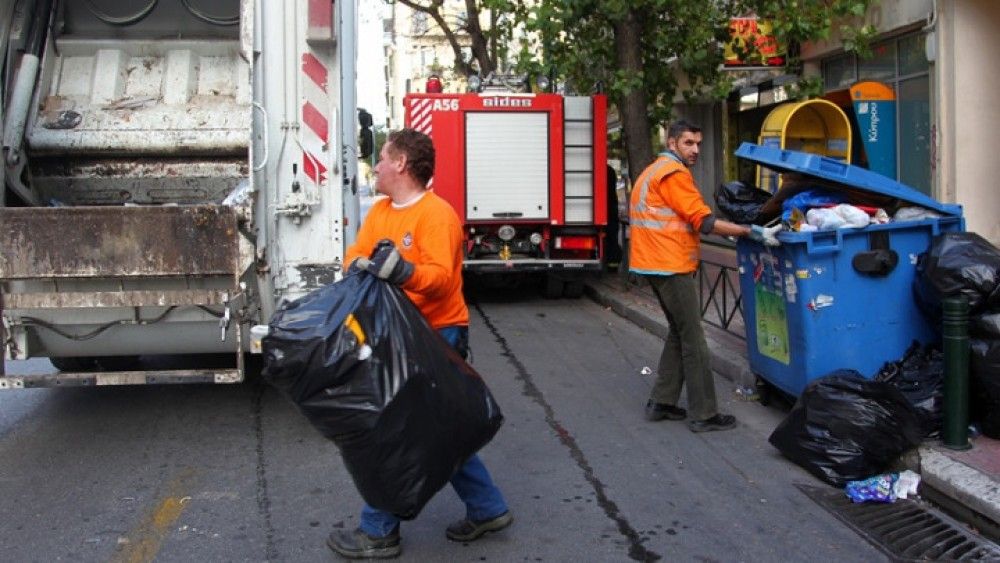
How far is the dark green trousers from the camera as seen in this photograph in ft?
18.6

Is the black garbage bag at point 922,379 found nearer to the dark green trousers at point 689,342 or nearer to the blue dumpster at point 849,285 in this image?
the blue dumpster at point 849,285

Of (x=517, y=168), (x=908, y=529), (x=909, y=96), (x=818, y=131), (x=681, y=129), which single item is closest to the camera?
(x=908, y=529)

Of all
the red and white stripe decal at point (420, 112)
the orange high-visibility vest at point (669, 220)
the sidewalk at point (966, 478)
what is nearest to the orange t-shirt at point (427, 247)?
the orange high-visibility vest at point (669, 220)

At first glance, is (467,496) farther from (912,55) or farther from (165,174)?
(912,55)

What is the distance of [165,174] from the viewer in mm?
6238

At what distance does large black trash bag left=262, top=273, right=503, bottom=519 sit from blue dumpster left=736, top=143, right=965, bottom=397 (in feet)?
8.22

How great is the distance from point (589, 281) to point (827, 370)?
Result: 25.5ft

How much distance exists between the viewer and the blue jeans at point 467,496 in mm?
3916

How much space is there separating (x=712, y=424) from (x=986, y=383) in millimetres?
1540

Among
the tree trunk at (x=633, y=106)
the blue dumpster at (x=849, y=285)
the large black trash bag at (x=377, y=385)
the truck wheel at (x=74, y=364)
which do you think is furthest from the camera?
the tree trunk at (x=633, y=106)

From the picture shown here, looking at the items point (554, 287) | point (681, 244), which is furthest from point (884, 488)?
point (554, 287)

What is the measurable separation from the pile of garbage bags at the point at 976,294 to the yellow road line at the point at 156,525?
3.99 m

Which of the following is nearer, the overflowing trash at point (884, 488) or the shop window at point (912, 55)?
the overflowing trash at point (884, 488)

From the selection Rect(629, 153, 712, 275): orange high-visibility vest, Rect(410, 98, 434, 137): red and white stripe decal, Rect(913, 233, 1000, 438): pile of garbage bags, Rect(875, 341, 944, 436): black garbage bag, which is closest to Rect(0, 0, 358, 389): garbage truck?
Rect(629, 153, 712, 275): orange high-visibility vest
